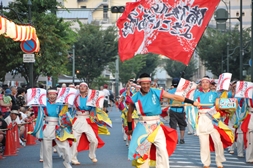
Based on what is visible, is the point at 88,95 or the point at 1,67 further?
the point at 1,67

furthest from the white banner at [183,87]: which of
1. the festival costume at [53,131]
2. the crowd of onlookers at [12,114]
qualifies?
the crowd of onlookers at [12,114]

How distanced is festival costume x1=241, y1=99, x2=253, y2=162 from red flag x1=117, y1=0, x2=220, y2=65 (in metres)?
2.56

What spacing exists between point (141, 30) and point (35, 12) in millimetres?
17747

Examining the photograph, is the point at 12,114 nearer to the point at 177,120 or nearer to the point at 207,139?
the point at 177,120

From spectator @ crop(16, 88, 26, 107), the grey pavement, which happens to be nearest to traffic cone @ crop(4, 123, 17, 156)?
the grey pavement

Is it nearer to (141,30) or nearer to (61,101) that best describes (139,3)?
(141,30)

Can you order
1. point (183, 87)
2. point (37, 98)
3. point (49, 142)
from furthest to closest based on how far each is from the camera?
point (49, 142) → point (37, 98) → point (183, 87)

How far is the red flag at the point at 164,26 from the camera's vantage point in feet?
44.2

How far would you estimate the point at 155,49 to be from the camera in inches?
529

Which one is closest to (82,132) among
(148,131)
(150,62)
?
(148,131)

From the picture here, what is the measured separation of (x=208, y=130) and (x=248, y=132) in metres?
1.67

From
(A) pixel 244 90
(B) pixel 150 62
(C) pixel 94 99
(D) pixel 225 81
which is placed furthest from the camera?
(B) pixel 150 62

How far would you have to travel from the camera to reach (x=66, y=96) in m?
14.0

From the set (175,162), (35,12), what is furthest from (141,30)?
(35,12)
